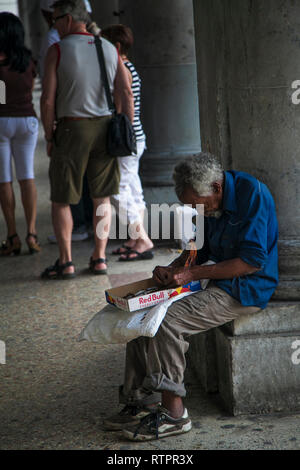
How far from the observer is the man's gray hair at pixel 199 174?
339 centimetres

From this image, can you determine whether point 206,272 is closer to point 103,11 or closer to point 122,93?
point 122,93

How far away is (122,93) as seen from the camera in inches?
233

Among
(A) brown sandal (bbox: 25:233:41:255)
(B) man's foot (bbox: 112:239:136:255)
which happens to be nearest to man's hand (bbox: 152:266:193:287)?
(B) man's foot (bbox: 112:239:136:255)

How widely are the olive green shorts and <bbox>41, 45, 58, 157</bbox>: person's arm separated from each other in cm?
11

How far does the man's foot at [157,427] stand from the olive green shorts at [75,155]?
2803 millimetres

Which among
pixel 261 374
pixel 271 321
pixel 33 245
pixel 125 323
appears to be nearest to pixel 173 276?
pixel 125 323

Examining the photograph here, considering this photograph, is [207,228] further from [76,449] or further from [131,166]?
[131,166]

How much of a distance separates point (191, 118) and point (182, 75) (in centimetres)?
46

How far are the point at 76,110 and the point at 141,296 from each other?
2699 millimetres

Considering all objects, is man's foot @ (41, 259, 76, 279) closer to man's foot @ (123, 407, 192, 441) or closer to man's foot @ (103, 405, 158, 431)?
man's foot @ (103, 405, 158, 431)

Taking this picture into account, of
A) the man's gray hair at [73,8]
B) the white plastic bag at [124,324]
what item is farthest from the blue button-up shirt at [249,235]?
the man's gray hair at [73,8]

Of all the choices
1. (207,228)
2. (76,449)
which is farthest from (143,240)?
(76,449)

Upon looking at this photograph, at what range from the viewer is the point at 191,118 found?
24.9ft

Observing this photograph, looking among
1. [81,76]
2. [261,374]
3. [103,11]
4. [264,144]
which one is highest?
[103,11]
